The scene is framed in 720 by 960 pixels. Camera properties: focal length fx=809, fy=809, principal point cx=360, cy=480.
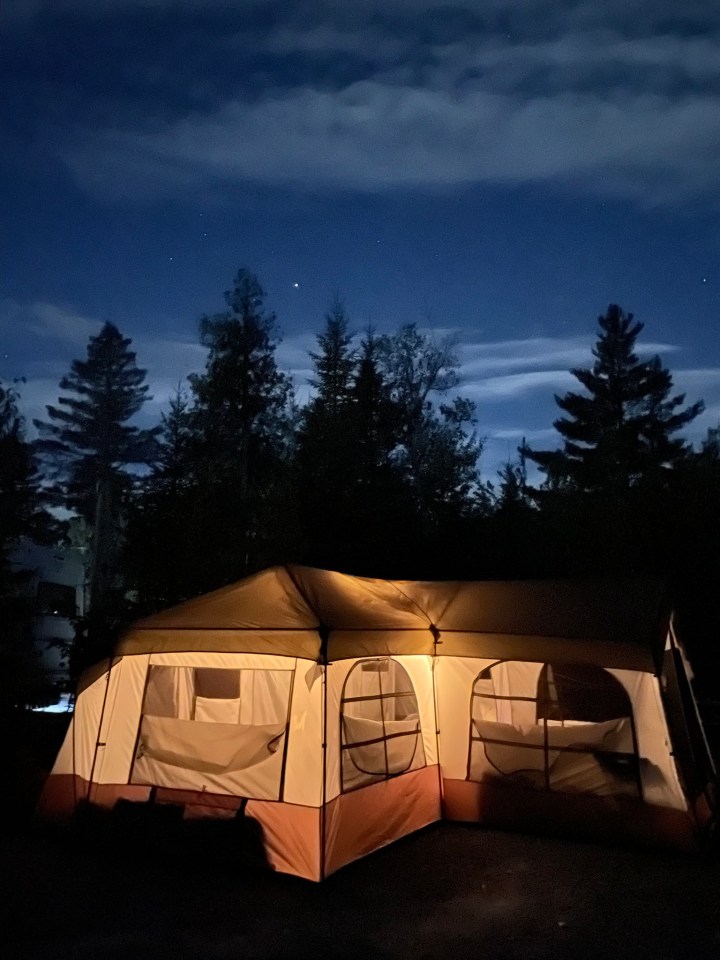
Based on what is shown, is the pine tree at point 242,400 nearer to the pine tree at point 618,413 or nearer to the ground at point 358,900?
the pine tree at point 618,413

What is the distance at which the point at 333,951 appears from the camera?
4398mm

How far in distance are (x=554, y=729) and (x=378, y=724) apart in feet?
5.02

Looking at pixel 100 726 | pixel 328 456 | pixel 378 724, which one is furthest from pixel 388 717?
pixel 328 456

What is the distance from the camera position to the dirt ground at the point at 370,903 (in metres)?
4.45

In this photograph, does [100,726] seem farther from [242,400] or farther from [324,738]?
[242,400]

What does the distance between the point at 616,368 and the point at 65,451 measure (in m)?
21.9

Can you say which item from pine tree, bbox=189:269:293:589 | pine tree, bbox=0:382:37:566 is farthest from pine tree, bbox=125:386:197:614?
pine tree, bbox=0:382:37:566

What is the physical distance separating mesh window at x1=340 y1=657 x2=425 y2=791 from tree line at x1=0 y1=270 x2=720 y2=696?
223 cm

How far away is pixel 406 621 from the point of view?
7016 millimetres

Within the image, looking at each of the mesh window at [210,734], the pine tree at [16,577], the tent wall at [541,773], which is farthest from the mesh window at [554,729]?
the pine tree at [16,577]

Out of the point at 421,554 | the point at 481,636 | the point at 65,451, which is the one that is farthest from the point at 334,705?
the point at 65,451

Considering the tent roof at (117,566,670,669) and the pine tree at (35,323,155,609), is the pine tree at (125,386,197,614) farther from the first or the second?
the pine tree at (35,323,155,609)

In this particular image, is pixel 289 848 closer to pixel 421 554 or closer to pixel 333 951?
pixel 333 951

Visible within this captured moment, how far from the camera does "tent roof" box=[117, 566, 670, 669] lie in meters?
6.13
